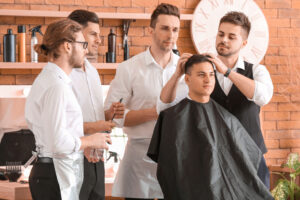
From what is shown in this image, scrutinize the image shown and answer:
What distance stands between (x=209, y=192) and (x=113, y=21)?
2569mm

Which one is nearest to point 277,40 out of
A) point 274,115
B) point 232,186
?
point 274,115

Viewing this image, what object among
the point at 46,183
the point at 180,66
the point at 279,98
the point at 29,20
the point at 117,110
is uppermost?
the point at 29,20

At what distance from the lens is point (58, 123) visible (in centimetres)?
193

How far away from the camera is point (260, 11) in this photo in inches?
183

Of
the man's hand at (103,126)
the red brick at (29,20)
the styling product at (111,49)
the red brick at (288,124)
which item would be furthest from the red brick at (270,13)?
the man's hand at (103,126)

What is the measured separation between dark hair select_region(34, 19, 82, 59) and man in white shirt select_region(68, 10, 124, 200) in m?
0.33

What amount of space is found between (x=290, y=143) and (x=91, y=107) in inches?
117

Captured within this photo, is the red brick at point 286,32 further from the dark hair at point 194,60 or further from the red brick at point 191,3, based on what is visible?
the dark hair at point 194,60

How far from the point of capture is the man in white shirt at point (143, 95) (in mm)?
2586

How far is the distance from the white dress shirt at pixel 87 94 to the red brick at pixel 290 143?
2819 mm

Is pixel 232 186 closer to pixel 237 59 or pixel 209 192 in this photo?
pixel 209 192

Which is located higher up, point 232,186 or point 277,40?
point 277,40

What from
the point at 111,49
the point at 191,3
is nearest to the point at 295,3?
the point at 191,3

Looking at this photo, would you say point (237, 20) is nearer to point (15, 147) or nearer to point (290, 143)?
point (15, 147)
